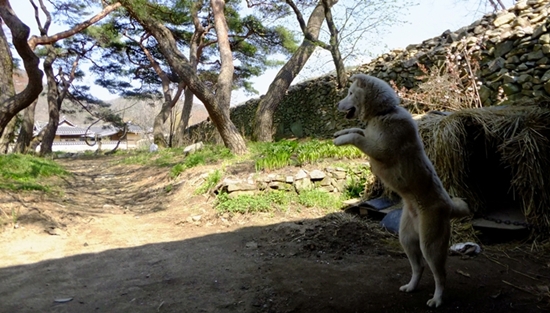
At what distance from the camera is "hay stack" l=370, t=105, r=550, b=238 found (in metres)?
3.90

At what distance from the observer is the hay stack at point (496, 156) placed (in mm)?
3904

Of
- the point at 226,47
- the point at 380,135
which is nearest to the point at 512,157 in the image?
the point at 380,135

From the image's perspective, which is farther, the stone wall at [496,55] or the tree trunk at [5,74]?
the tree trunk at [5,74]

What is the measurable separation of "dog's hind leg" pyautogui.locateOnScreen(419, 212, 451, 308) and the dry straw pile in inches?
79.8

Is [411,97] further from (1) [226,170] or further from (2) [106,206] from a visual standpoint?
(2) [106,206]

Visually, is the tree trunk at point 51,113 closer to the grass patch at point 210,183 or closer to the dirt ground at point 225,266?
the dirt ground at point 225,266

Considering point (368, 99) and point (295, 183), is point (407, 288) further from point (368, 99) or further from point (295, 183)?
point (295, 183)

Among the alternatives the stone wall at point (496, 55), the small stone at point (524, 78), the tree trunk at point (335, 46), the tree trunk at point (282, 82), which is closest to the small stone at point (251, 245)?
the stone wall at point (496, 55)

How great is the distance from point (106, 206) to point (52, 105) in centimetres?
1474

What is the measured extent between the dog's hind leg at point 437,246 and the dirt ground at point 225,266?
14cm

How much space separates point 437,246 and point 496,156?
300 cm

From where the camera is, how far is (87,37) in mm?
18781

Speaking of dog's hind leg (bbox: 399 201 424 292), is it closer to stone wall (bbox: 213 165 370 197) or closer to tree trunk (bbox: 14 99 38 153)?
stone wall (bbox: 213 165 370 197)

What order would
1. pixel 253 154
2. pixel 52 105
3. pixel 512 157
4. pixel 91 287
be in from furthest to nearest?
pixel 52 105 → pixel 253 154 → pixel 512 157 → pixel 91 287
